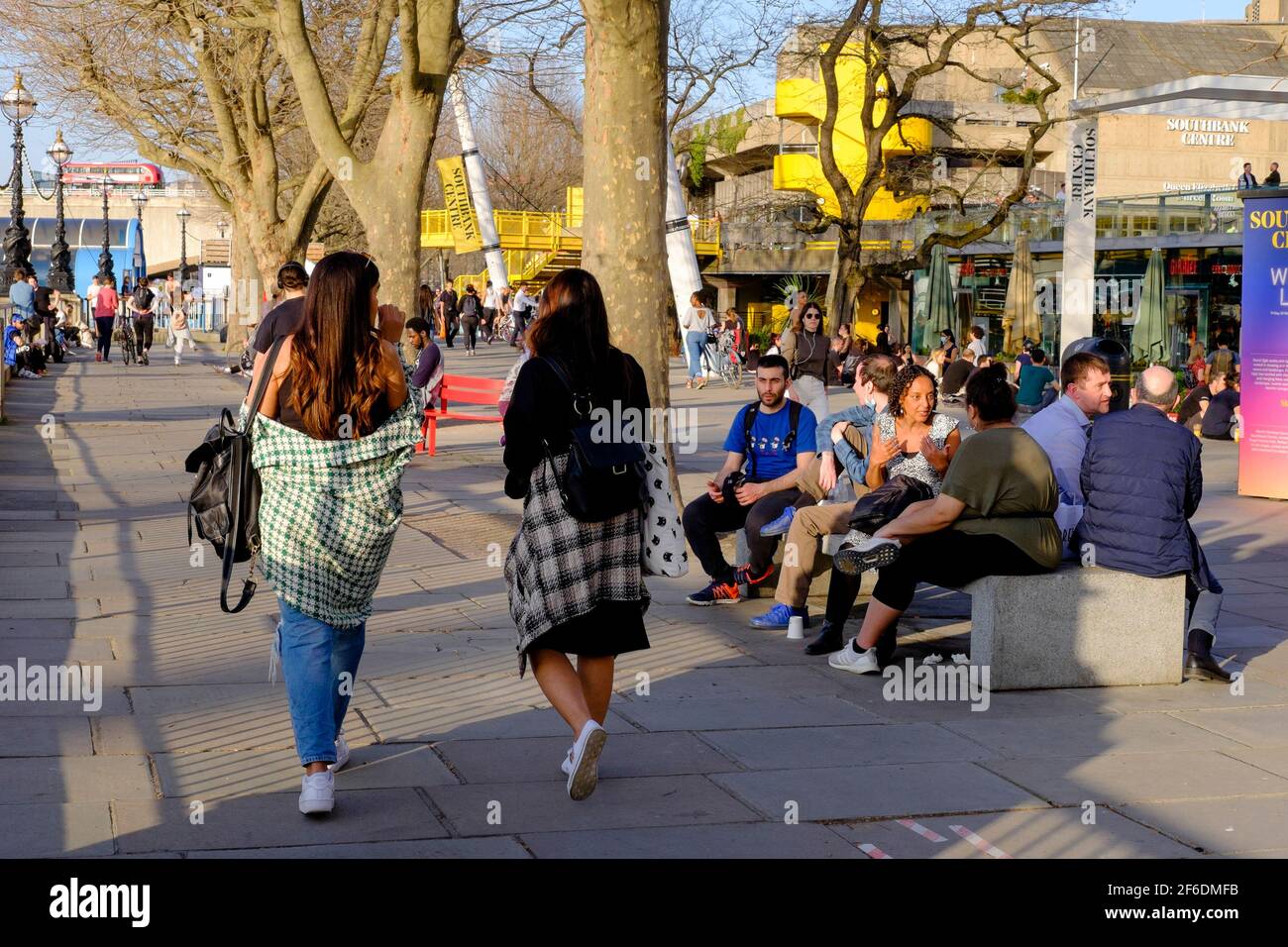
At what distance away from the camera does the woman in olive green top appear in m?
7.32

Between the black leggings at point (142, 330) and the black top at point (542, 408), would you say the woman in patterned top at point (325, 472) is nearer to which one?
the black top at point (542, 408)

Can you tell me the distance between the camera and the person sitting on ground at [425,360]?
53.8 ft

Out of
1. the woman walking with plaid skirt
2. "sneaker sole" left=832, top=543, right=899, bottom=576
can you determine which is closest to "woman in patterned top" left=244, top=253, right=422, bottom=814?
the woman walking with plaid skirt

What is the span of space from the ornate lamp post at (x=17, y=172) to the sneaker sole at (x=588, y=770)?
27.5 m

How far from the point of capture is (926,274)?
4244 centimetres

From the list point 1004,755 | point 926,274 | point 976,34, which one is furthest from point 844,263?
point 1004,755

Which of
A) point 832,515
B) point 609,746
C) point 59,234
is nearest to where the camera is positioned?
point 609,746

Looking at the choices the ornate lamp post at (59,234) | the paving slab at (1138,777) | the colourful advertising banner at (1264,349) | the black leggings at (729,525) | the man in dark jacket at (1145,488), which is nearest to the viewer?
the paving slab at (1138,777)

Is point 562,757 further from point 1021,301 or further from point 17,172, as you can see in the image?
point 17,172

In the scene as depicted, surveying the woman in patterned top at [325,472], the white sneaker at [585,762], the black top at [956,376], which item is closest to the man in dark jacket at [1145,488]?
the white sneaker at [585,762]

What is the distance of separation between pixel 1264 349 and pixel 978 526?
319 inches

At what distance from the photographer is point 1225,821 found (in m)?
5.36

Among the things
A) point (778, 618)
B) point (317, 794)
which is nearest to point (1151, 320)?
point (778, 618)

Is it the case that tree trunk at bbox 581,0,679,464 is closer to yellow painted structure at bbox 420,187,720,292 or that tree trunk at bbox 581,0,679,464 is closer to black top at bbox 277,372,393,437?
black top at bbox 277,372,393,437
